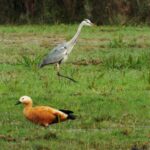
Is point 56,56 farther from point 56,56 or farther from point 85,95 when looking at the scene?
point 85,95

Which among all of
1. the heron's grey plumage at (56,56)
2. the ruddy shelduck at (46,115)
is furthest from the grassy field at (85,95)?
the heron's grey plumage at (56,56)

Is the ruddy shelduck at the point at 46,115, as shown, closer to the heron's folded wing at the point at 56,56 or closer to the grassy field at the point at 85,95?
the grassy field at the point at 85,95

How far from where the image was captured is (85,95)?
1080 cm

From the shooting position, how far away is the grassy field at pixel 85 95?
8242mm

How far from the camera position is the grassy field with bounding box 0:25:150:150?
824 cm

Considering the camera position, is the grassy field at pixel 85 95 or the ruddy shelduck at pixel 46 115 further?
the ruddy shelduck at pixel 46 115

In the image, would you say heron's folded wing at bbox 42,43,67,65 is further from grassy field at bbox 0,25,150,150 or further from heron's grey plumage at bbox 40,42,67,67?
grassy field at bbox 0,25,150,150

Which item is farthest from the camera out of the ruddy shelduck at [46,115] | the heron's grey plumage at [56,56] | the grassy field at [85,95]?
the heron's grey plumage at [56,56]

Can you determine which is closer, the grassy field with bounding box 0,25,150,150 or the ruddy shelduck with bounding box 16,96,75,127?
the grassy field with bounding box 0,25,150,150

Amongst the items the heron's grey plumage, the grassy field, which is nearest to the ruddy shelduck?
the grassy field

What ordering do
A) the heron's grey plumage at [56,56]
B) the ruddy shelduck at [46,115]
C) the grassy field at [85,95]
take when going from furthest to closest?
the heron's grey plumage at [56,56] → the ruddy shelduck at [46,115] → the grassy field at [85,95]

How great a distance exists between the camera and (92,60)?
49.8 feet

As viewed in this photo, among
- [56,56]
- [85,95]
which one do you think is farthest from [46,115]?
[56,56]

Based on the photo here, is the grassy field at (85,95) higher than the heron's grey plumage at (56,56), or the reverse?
the heron's grey plumage at (56,56)
